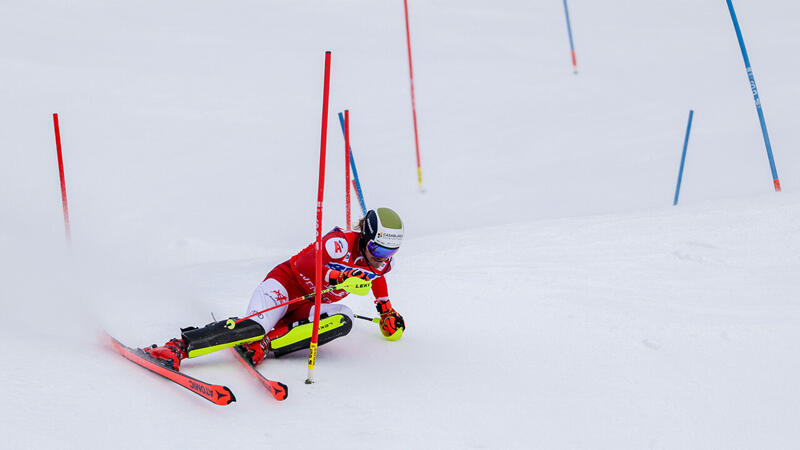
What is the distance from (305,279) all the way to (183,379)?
3.32ft

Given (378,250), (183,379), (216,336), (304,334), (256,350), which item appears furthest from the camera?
(378,250)

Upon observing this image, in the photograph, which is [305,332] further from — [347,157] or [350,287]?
[347,157]

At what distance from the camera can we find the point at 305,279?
14.0 ft

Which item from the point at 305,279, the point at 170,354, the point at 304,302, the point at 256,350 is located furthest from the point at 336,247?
the point at 170,354

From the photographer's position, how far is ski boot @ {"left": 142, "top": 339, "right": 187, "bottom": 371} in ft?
12.0

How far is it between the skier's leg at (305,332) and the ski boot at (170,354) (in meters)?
0.48

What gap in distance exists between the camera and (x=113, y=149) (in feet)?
36.4

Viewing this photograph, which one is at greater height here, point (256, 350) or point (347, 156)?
point (347, 156)

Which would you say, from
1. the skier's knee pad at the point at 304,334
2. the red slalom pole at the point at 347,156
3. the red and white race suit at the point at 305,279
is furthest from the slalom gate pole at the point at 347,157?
the skier's knee pad at the point at 304,334

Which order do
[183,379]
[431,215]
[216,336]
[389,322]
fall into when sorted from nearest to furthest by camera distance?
[183,379], [216,336], [389,322], [431,215]

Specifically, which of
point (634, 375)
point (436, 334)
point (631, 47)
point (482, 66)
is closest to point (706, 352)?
point (634, 375)

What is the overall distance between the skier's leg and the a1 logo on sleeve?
29 cm

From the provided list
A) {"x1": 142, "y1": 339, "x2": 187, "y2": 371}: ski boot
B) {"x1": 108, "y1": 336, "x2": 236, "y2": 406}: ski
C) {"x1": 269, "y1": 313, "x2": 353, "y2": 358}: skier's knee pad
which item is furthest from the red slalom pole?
{"x1": 108, "y1": 336, "x2": 236, "y2": 406}: ski

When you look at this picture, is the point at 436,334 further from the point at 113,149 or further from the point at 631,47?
the point at 631,47
